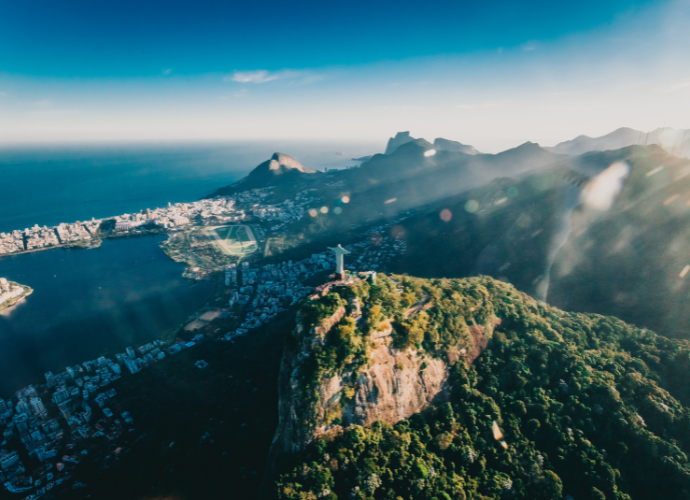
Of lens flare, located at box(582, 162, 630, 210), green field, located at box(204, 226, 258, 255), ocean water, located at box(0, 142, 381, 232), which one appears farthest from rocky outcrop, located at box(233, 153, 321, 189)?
lens flare, located at box(582, 162, 630, 210)

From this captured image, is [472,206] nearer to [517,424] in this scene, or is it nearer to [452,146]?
[517,424]

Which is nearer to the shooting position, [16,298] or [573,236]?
[573,236]

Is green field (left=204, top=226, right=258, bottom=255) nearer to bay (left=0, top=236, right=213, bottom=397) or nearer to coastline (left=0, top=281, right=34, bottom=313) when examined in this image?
bay (left=0, top=236, right=213, bottom=397)

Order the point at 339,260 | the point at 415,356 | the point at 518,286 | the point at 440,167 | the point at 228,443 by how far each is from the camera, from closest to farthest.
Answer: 1. the point at 415,356
2. the point at 339,260
3. the point at 228,443
4. the point at 518,286
5. the point at 440,167

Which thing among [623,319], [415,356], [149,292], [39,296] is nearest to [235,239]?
[149,292]

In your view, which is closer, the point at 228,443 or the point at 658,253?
the point at 228,443

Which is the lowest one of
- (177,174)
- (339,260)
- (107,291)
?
(107,291)

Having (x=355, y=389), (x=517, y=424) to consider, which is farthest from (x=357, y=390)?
(x=517, y=424)

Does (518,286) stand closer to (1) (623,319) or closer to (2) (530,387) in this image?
(1) (623,319)
